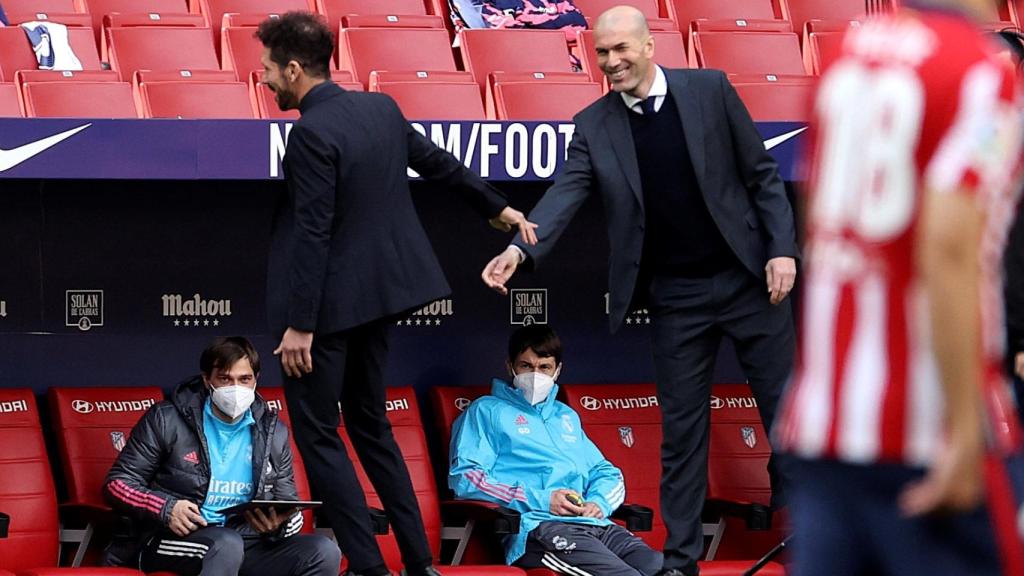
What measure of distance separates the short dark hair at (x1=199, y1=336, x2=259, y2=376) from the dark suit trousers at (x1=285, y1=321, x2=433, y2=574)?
91cm

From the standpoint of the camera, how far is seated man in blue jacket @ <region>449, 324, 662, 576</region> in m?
6.57

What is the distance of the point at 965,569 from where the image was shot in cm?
244

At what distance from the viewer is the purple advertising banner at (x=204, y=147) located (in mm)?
5859

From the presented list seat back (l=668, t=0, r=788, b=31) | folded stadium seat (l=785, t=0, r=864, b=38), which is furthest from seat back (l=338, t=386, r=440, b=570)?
folded stadium seat (l=785, t=0, r=864, b=38)

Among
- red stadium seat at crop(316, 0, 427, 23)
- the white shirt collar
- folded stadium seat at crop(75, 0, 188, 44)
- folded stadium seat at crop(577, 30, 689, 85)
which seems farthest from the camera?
red stadium seat at crop(316, 0, 427, 23)

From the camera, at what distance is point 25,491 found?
646 centimetres

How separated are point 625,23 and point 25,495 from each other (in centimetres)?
→ 275

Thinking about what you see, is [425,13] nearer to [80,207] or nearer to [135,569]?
[80,207]

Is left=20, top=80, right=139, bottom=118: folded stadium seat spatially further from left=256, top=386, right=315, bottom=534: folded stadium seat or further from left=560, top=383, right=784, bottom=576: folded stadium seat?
left=560, top=383, right=784, bottom=576: folded stadium seat

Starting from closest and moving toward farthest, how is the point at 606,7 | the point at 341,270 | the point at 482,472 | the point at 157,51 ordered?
the point at 341,270
the point at 482,472
the point at 157,51
the point at 606,7

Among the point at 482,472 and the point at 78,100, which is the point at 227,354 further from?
the point at 78,100

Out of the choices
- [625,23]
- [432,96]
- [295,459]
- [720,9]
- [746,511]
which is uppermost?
[720,9]

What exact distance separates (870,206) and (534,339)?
4.51 metres

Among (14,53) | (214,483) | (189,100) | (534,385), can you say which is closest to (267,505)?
(214,483)
